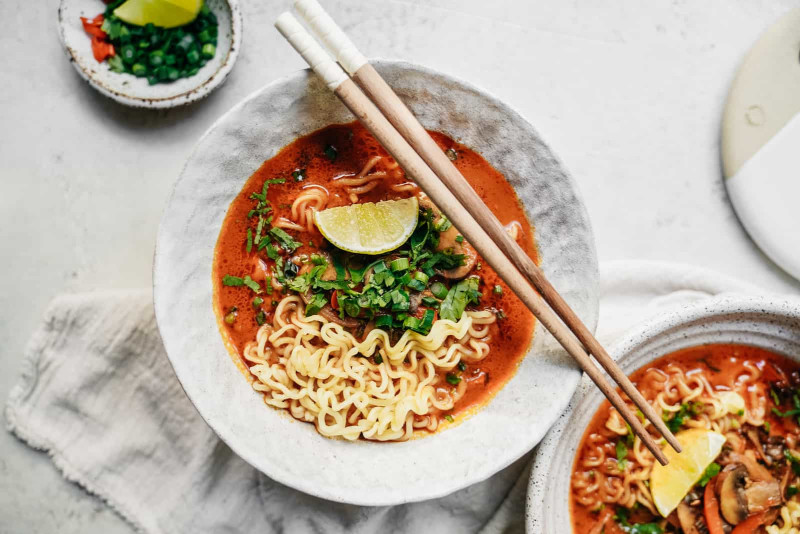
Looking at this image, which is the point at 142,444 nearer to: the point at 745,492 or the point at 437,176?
the point at 437,176

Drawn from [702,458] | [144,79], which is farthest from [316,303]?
[702,458]

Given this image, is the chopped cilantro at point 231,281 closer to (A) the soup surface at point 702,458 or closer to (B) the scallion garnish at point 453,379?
(B) the scallion garnish at point 453,379

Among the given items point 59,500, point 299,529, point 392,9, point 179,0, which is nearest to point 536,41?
point 392,9

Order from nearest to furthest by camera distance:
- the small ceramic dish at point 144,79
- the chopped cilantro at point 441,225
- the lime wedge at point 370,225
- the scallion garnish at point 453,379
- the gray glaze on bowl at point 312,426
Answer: the gray glaze on bowl at point 312,426
the lime wedge at point 370,225
the chopped cilantro at point 441,225
the scallion garnish at point 453,379
the small ceramic dish at point 144,79

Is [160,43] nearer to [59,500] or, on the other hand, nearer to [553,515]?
[59,500]

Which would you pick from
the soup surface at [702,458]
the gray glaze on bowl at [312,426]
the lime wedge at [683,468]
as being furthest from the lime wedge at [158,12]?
the lime wedge at [683,468]

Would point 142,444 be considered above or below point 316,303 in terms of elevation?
below

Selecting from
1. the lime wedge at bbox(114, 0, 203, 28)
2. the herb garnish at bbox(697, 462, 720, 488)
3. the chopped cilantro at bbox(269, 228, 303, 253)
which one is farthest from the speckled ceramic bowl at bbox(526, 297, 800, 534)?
the lime wedge at bbox(114, 0, 203, 28)

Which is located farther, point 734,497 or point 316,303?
point 734,497
